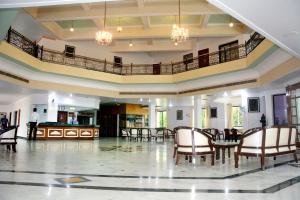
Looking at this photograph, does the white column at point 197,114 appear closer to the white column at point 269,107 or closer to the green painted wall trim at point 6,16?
the white column at point 269,107

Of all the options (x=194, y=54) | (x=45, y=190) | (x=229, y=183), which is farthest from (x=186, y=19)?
(x=45, y=190)

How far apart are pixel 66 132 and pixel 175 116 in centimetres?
889

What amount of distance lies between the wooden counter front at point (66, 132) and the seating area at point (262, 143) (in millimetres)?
10789

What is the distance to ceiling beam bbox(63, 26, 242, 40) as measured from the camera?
43.4 ft

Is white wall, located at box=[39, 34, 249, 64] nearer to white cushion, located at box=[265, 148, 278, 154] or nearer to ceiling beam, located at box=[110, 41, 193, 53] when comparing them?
ceiling beam, located at box=[110, 41, 193, 53]

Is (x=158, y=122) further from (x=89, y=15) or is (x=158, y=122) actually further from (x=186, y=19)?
(x=89, y=15)

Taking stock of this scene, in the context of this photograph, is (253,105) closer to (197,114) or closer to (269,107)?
(269,107)

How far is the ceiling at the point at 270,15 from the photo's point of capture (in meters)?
3.70

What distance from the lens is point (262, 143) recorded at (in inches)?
200

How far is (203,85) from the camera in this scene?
13.2 m

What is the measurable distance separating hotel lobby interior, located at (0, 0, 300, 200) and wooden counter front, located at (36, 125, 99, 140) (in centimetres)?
6

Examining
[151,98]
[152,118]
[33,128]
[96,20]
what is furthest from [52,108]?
[152,118]

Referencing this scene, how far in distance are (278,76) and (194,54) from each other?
8987 millimetres

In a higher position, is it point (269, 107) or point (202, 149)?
point (269, 107)
